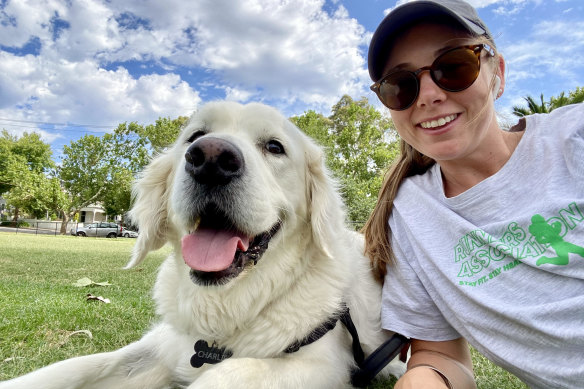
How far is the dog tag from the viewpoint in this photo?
1834mm

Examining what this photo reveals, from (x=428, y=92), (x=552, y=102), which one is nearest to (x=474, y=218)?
(x=428, y=92)

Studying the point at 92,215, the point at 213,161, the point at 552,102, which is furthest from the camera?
the point at 92,215

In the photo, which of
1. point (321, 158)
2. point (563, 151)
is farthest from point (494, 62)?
point (321, 158)

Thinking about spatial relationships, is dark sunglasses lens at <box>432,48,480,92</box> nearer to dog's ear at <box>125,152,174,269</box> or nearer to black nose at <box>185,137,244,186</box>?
black nose at <box>185,137,244,186</box>

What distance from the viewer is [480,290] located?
1714mm

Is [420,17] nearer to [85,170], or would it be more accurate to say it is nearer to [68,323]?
[68,323]

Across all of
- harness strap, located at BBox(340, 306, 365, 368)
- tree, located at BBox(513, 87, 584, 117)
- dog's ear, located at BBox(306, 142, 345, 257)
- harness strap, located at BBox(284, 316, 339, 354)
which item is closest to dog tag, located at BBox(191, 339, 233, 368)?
harness strap, located at BBox(284, 316, 339, 354)

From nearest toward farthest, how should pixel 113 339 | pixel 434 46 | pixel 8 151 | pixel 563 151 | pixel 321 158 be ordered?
pixel 563 151 → pixel 434 46 → pixel 321 158 → pixel 113 339 → pixel 8 151

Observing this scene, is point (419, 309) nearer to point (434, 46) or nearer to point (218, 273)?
point (218, 273)

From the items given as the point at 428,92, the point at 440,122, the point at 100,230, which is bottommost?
the point at 100,230

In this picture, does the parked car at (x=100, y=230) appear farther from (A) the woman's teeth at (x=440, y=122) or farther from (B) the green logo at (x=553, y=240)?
(B) the green logo at (x=553, y=240)

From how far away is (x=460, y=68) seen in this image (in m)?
1.77

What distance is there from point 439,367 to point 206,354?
3.66 ft

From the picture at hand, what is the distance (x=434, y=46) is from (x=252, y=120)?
1033 millimetres
